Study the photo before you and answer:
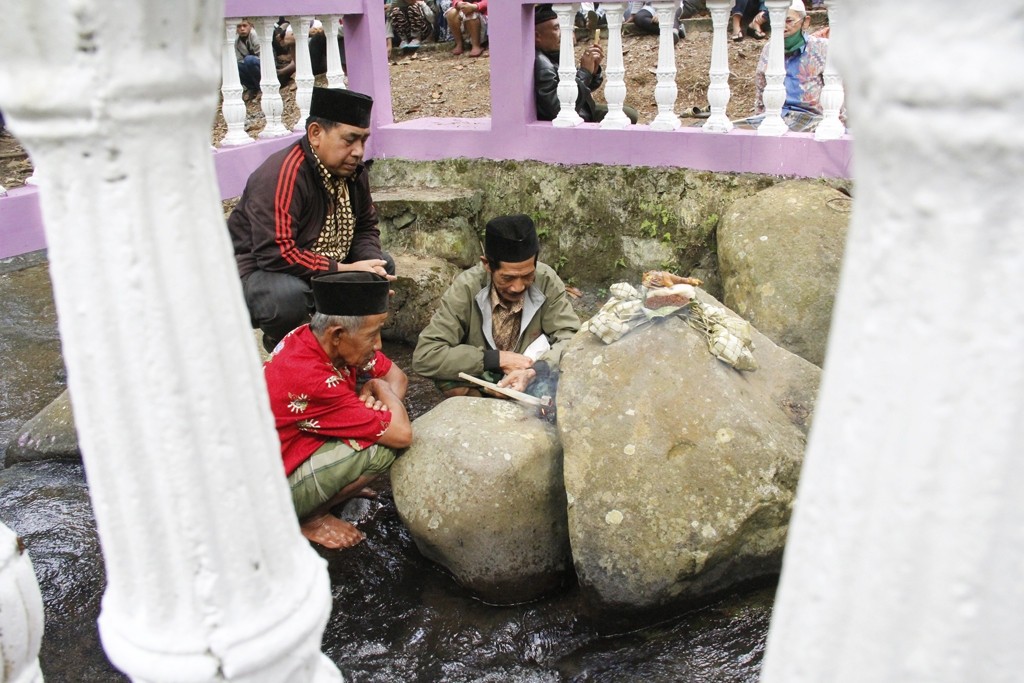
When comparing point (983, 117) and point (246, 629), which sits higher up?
point (983, 117)

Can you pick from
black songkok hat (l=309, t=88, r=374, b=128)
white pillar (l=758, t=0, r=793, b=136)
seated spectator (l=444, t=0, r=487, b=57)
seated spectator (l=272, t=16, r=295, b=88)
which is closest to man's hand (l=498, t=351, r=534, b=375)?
black songkok hat (l=309, t=88, r=374, b=128)

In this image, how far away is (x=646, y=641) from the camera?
3.10 metres

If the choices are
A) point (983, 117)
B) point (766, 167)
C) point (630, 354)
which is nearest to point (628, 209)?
point (766, 167)

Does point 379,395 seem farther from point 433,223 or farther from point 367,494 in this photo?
point 433,223

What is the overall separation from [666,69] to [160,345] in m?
4.47

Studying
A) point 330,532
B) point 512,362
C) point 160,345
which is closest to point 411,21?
point 512,362

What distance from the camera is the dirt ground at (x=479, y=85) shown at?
870 centimetres

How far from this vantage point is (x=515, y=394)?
3.93m

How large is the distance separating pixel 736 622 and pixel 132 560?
236 cm

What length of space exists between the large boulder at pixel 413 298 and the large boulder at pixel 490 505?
1979 mm

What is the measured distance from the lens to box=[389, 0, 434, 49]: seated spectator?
1208 centimetres

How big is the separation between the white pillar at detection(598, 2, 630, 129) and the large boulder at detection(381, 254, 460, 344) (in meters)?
1.40

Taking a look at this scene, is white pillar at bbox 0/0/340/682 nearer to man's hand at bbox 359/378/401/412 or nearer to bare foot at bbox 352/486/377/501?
man's hand at bbox 359/378/401/412

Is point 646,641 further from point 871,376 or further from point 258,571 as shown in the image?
point 871,376
